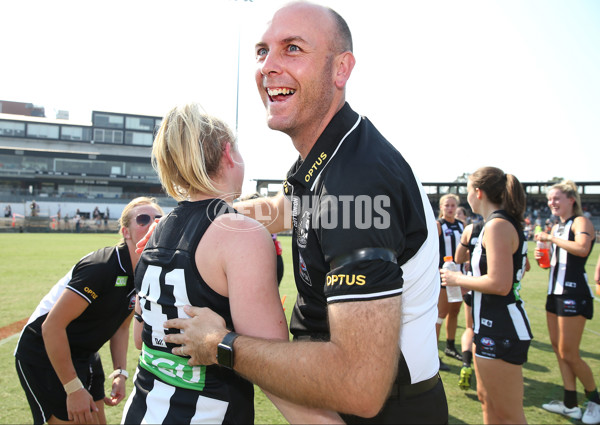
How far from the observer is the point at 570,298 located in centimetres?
485

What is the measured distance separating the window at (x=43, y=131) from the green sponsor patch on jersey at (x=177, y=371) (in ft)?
244

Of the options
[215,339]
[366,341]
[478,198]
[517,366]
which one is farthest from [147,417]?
[478,198]

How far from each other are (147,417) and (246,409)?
413mm

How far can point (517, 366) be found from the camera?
3.23 meters

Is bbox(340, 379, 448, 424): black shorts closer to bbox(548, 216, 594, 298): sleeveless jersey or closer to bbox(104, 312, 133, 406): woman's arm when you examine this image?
bbox(104, 312, 133, 406): woman's arm

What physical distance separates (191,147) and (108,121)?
240 ft

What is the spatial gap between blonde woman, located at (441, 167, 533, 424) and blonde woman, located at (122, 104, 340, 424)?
2352 millimetres

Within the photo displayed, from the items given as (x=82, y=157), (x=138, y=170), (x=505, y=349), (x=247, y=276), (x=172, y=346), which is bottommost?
(x=505, y=349)

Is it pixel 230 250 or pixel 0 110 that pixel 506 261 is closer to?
pixel 230 250

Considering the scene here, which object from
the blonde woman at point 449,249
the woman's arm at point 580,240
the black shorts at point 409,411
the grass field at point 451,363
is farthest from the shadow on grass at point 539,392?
the black shorts at point 409,411

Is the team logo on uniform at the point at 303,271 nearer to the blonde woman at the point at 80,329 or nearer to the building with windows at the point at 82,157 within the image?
the blonde woman at the point at 80,329

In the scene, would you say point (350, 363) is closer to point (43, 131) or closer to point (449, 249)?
point (449, 249)

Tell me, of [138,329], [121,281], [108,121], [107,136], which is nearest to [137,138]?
[107,136]

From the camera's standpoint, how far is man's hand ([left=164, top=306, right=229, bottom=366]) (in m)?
1.53
